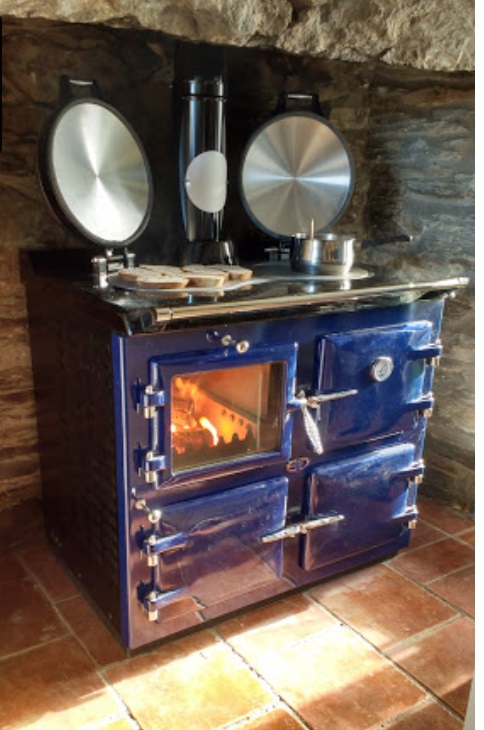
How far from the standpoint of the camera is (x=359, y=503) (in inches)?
73.1

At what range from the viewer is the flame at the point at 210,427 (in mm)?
1636

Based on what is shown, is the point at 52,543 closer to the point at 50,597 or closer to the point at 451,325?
the point at 50,597

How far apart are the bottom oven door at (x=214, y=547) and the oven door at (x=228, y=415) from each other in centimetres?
8

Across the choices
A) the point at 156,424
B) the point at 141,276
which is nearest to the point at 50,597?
the point at 156,424

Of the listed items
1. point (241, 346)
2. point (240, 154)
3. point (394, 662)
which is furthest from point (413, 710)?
point (240, 154)

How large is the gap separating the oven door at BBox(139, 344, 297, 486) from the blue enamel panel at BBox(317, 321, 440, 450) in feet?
0.38

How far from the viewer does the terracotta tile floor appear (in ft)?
4.80

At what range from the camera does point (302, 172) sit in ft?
6.88

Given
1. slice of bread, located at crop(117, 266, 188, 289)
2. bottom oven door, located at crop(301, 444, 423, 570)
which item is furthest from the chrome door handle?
slice of bread, located at crop(117, 266, 188, 289)

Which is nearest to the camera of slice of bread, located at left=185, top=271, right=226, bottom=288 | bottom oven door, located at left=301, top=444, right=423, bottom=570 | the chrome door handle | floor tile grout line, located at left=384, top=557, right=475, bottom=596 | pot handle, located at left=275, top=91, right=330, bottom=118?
slice of bread, located at left=185, top=271, right=226, bottom=288

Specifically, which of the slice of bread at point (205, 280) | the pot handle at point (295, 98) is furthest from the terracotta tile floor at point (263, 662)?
the pot handle at point (295, 98)

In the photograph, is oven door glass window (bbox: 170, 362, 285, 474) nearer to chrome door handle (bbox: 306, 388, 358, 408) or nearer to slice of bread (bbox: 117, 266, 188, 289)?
chrome door handle (bbox: 306, 388, 358, 408)

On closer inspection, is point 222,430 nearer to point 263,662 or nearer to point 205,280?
point 205,280

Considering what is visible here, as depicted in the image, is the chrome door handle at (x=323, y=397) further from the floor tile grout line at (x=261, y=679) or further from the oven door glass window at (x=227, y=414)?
the floor tile grout line at (x=261, y=679)
